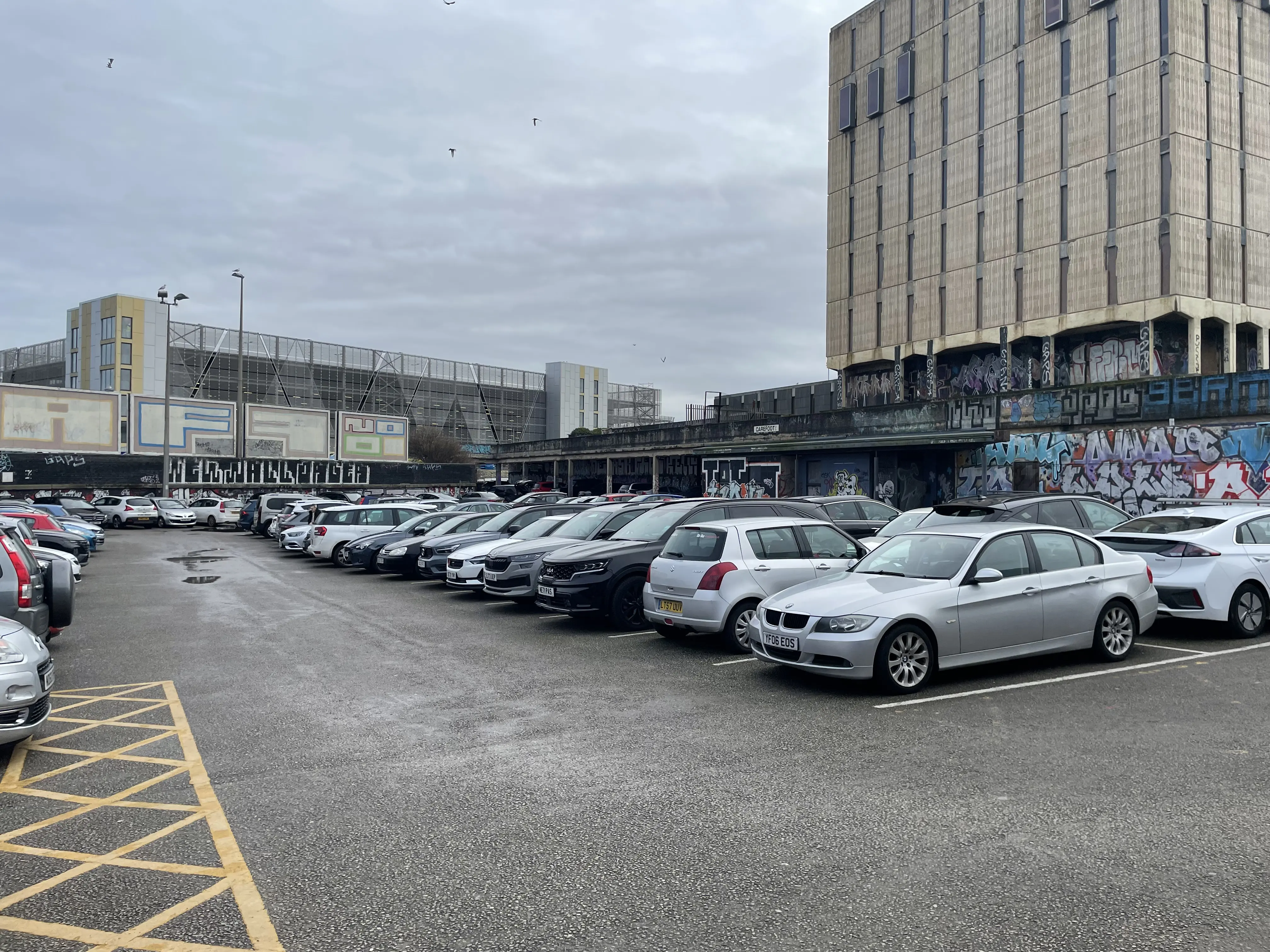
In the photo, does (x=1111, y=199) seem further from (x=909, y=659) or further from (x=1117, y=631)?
(x=909, y=659)

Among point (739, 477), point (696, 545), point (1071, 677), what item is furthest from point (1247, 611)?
point (739, 477)

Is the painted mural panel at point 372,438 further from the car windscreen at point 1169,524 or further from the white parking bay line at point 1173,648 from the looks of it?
the white parking bay line at point 1173,648

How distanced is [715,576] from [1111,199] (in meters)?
34.9

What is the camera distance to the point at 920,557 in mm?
8688

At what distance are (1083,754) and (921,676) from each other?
1.91m

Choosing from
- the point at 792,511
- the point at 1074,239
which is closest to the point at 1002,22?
the point at 1074,239

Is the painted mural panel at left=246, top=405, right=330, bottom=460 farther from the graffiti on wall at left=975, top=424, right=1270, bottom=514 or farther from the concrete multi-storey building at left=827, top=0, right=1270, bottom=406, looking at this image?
the graffiti on wall at left=975, top=424, right=1270, bottom=514

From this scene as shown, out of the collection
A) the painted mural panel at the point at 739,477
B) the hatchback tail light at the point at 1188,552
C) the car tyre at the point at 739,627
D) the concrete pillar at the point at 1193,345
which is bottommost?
the car tyre at the point at 739,627

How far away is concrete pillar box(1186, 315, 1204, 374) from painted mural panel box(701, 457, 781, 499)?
1601 cm

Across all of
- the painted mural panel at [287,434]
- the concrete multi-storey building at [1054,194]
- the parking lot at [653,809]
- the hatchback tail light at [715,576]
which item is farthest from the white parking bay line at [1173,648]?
the painted mural panel at [287,434]

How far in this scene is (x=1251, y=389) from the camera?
22203 millimetres

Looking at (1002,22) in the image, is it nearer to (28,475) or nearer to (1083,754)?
(1083,754)

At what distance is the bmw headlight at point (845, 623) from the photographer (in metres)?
7.67

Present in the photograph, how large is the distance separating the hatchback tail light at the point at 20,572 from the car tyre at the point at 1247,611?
480 inches
